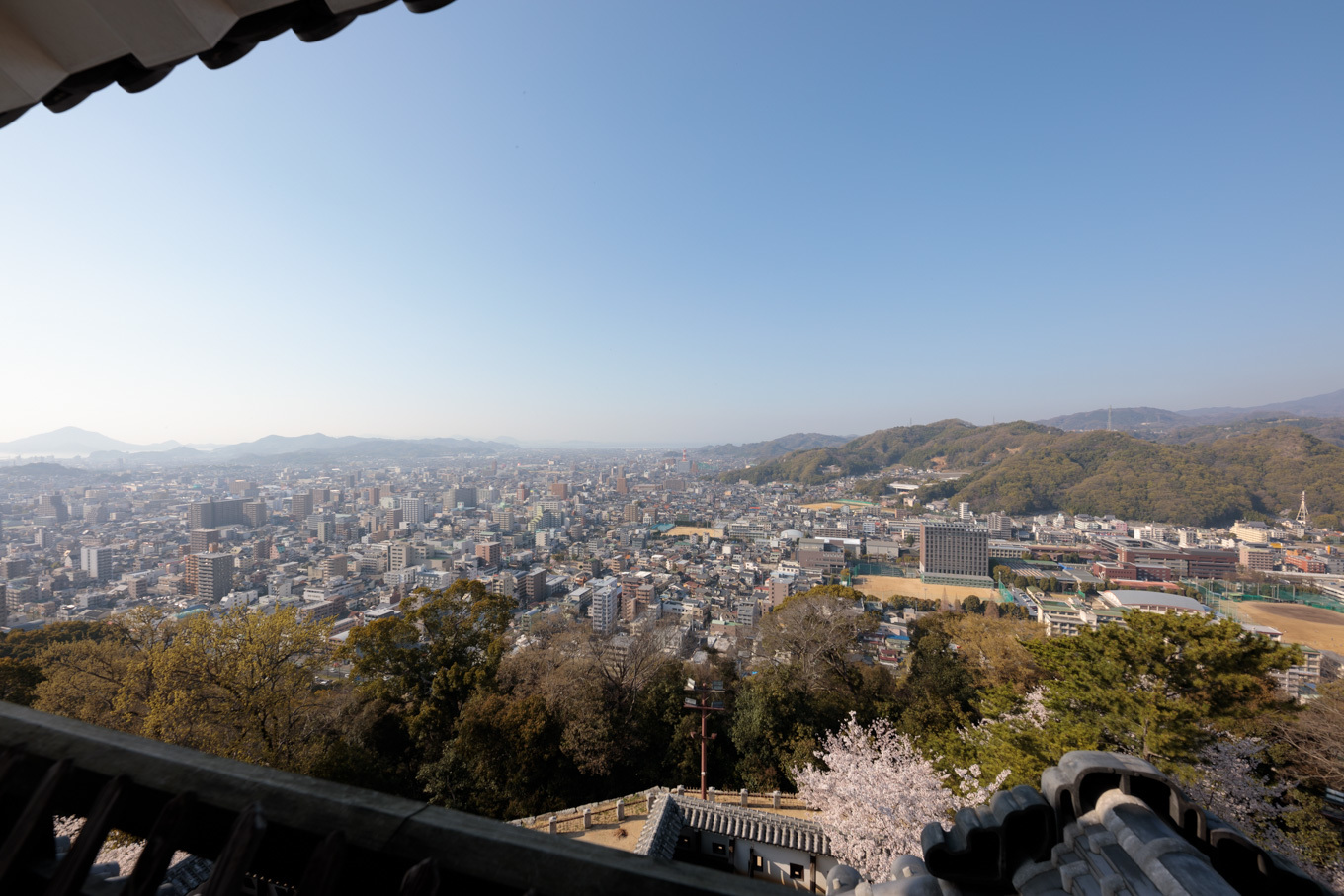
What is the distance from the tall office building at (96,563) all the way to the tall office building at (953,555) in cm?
3211

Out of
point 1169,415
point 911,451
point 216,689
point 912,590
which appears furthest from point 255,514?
point 1169,415

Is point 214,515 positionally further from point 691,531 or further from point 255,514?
point 691,531

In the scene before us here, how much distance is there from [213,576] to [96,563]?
16.0 ft

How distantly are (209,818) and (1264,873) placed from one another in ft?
5.35

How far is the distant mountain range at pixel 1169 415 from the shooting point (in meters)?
60.1

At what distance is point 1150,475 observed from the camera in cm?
3095

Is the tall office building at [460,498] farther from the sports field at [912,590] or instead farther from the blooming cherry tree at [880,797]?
the blooming cherry tree at [880,797]

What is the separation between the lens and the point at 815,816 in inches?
206

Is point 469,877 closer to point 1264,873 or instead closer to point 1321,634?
point 1264,873

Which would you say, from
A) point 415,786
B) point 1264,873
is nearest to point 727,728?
point 415,786

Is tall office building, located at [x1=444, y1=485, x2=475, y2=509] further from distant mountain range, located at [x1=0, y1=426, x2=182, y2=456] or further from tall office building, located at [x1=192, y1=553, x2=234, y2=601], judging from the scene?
distant mountain range, located at [x1=0, y1=426, x2=182, y2=456]

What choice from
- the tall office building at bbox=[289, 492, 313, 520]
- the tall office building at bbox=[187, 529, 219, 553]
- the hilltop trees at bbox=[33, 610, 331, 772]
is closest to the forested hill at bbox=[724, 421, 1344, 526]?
the hilltop trees at bbox=[33, 610, 331, 772]

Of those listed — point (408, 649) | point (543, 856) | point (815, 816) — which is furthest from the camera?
point (408, 649)

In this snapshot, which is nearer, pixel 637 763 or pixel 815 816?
pixel 815 816
